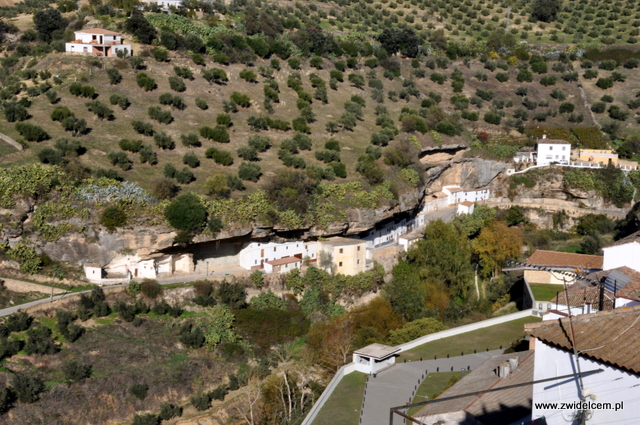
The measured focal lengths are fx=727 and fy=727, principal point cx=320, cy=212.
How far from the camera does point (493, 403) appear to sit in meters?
17.5

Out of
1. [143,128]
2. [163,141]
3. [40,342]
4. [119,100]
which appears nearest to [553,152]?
[163,141]

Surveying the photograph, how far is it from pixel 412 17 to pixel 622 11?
2836 centimetres

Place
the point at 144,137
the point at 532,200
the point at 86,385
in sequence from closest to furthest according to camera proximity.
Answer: the point at 86,385 < the point at 144,137 < the point at 532,200

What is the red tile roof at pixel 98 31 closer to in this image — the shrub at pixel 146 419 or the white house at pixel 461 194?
the white house at pixel 461 194

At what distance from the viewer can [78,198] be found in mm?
35781

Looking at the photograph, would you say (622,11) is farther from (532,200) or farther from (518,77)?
(532,200)

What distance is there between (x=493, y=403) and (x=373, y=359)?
8.72 metres

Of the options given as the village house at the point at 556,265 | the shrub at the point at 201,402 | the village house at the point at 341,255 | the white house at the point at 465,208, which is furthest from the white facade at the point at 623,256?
the white house at the point at 465,208

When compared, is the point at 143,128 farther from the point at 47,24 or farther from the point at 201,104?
the point at 47,24

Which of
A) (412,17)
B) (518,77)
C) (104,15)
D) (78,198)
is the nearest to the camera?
(78,198)

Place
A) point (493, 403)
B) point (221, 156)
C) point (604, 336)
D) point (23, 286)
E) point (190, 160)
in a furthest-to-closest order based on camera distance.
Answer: point (221, 156) → point (190, 160) → point (23, 286) → point (493, 403) → point (604, 336)

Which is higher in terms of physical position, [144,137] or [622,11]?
[622,11]

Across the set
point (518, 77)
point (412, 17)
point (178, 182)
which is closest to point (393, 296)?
point (178, 182)

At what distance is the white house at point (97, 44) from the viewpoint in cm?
5550
